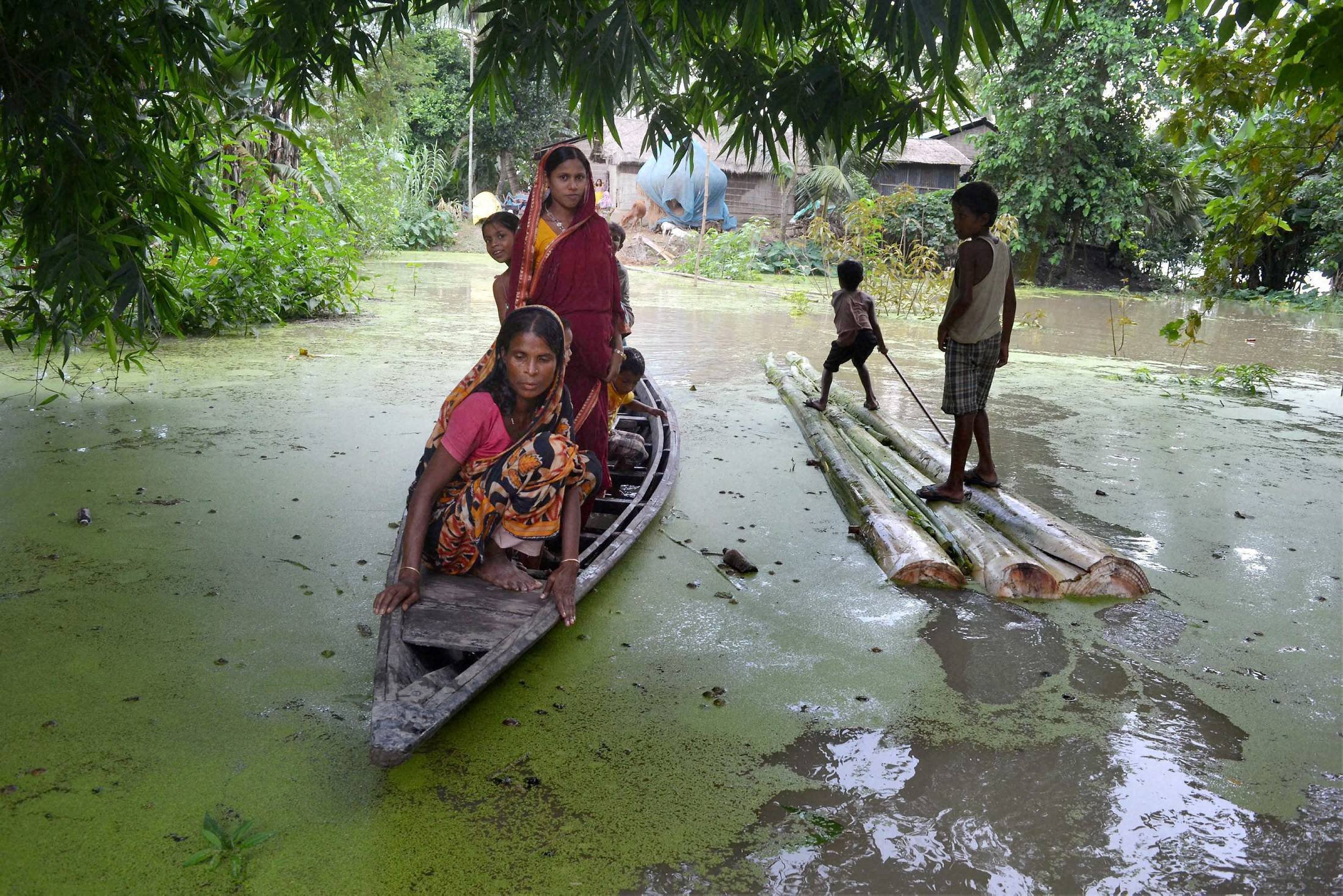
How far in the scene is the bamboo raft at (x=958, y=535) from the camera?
329 cm

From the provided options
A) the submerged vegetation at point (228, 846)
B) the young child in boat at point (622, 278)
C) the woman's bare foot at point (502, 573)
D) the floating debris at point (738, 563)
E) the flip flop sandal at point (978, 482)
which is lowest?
the submerged vegetation at point (228, 846)

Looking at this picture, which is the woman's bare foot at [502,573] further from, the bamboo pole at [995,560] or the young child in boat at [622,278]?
the bamboo pole at [995,560]

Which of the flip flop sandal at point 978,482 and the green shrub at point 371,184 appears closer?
the flip flop sandal at point 978,482

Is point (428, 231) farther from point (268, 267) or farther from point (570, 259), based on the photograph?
point (570, 259)

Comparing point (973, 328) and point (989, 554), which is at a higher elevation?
point (973, 328)

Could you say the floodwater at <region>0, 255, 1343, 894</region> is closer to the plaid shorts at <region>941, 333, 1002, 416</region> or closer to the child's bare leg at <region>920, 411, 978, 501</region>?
the child's bare leg at <region>920, 411, 978, 501</region>

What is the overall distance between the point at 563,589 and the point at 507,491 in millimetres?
329

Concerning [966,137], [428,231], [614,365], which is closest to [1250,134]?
[614,365]

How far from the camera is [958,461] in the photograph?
4117 mm

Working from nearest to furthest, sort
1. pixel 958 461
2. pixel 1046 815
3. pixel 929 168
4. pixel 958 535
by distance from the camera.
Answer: pixel 1046 815
pixel 958 535
pixel 958 461
pixel 929 168

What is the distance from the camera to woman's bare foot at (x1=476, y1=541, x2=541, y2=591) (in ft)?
9.39

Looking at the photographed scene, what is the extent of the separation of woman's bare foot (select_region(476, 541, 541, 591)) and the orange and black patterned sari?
0.11 ft

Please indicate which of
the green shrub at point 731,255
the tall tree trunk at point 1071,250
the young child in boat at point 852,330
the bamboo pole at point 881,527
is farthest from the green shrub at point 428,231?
the bamboo pole at point 881,527

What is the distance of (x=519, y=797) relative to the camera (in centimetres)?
Result: 208
